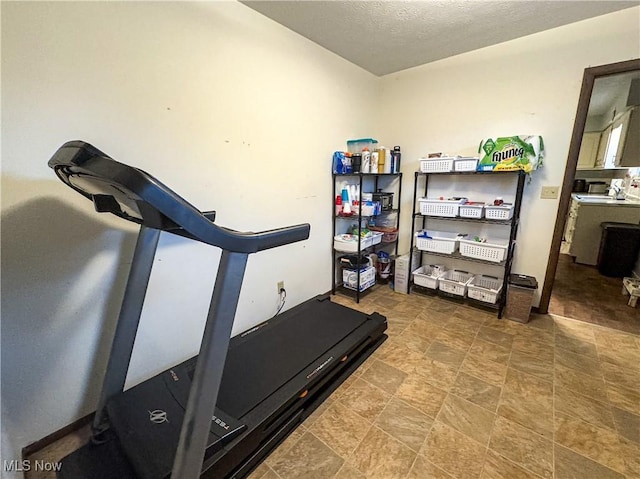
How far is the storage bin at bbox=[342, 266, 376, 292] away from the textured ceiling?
6.88ft

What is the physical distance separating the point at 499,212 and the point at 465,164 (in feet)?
1.71

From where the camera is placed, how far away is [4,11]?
42.1 inches

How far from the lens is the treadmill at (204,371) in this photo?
0.77 metres

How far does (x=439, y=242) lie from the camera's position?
2.72 metres

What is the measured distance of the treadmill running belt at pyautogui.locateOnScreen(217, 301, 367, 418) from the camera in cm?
140

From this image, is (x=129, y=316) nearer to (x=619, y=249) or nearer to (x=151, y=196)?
(x=151, y=196)

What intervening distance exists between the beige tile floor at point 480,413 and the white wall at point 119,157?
489 millimetres

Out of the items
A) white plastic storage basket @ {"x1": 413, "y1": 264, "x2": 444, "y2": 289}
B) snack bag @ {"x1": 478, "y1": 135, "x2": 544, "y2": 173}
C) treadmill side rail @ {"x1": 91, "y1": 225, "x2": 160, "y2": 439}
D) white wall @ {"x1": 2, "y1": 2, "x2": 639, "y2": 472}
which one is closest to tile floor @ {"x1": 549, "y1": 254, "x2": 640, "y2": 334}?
white wall @ {"x1": 2, "y1": 2, "x2": 639, "y2": 472}

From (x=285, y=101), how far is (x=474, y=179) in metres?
1.98

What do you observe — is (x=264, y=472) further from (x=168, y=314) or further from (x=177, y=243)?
(x=177, y=243)

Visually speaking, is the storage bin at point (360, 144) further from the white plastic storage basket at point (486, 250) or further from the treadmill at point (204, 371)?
the treadmill at point (204, 371)

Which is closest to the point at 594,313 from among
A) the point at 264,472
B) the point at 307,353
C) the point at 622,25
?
the point at 622,25

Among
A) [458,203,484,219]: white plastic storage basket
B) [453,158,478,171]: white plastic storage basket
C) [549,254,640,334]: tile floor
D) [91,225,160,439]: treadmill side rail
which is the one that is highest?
[453,158,478,171]: white plastic storage basket

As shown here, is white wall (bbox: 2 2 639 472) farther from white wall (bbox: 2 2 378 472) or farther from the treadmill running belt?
the treadmill running belt
